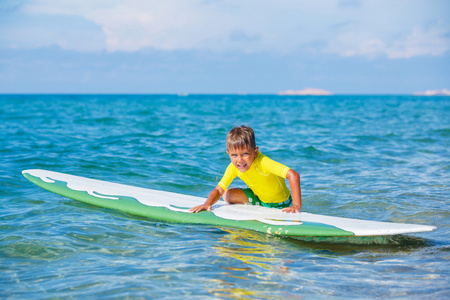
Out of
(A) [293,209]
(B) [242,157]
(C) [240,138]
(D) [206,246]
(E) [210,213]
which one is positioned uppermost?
(C) [240,138]

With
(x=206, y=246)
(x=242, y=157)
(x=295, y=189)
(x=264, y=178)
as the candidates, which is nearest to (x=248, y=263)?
(x=206, y=246)

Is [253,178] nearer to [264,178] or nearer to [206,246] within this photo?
[264,178]

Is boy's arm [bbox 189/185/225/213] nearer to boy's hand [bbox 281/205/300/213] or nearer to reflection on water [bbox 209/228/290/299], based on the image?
reflection on water [bbox 209/228/290/299]

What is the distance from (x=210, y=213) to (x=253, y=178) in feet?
1.98

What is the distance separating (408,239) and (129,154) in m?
6.76

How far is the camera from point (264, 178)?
472 cm

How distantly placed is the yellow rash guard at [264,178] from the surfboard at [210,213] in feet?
0.60

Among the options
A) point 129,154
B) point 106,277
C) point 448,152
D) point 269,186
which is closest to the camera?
point 106,277

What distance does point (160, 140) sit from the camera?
1239 cm

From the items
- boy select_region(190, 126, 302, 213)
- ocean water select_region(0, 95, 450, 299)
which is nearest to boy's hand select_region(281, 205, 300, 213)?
boy select_region(190, 126, 302, 213)

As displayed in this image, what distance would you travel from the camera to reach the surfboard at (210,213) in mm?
3994

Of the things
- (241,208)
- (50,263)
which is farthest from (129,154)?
(50,263)

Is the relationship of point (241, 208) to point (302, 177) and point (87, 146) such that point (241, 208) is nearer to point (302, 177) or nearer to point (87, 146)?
point (302, 177)

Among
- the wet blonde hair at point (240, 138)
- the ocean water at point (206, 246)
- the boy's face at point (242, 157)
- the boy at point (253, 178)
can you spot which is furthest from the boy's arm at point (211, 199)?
the wet blonde hair at point (240, 138)
